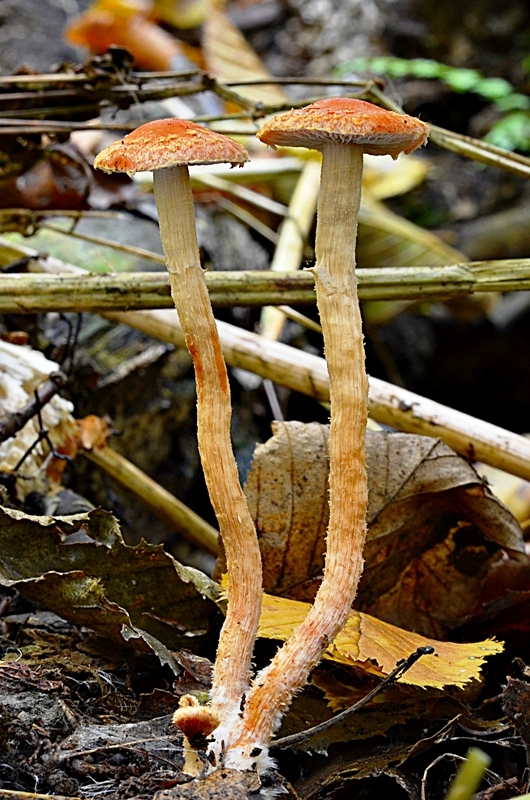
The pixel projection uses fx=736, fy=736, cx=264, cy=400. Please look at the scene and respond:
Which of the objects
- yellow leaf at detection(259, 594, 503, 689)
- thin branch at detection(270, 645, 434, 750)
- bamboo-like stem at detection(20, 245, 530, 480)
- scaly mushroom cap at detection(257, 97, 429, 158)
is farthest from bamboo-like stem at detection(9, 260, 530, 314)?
thin branch at detection(270, 645, 434, 750)

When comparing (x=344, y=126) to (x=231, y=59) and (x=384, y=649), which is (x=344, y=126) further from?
(x=231, y=59)

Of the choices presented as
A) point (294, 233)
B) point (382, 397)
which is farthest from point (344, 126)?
point (294, 233)

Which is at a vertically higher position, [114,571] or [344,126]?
[344,126]

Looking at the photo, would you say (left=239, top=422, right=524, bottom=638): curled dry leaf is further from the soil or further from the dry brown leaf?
the dry brown leaf

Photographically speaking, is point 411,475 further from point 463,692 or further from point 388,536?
point 463,692

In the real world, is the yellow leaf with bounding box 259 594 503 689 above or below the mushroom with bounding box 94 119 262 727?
below

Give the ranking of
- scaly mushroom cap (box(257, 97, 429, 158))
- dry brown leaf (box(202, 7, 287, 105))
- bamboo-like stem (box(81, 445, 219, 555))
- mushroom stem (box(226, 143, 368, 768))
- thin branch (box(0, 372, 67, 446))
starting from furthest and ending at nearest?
1. dry brown leaf (box(202, 7, 287, 105))
2. bamboo-like stem (box(81, 445, 219, 555))
3. thin branch (box(0, 372, 67, 446))
4. mushroom stem (box(226, 143, 368, 768))
5. scaly mushroom cap (box(257, 97, 429, 158))

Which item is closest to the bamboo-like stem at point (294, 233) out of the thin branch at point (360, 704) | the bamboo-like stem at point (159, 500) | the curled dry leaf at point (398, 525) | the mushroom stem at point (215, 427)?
the bamboo-like stem at point (159, 500)
